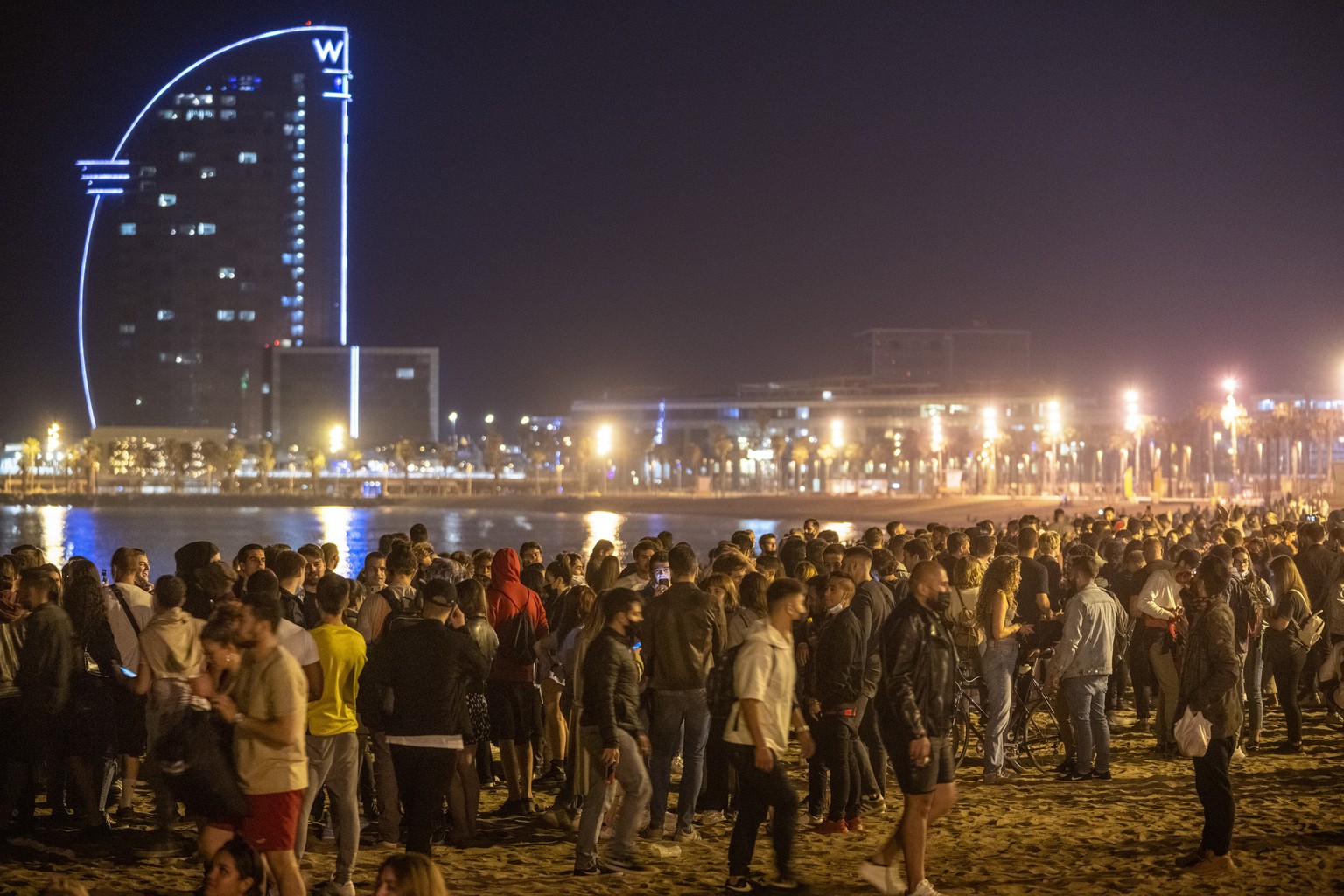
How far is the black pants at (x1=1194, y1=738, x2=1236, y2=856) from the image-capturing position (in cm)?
831

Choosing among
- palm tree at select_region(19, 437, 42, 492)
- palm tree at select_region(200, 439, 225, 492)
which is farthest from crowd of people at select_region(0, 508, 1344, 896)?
palm tree at select_region(200, 439, 225, 492)

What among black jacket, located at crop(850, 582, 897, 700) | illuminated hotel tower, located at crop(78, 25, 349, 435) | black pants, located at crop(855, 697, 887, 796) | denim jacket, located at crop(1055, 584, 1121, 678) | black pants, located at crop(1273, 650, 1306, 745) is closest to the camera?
black jacket, located at crop(850, 582, 897, 700)

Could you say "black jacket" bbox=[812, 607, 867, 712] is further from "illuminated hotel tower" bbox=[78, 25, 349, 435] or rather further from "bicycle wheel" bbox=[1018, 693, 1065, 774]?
"illuminated hotel tower" bbox=[78, 25, 349, 435]

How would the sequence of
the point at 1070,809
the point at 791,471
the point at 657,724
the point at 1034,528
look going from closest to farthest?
the point at 657,724, the point at 1070,809, the point at 1034,528, the point at 791,471

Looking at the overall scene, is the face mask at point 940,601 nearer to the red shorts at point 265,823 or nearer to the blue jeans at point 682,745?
the blue jeans at point 682,745

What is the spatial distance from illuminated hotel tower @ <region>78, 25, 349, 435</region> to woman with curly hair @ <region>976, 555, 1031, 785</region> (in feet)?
534

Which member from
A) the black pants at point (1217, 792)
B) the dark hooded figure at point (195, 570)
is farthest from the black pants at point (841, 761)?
the dark hooded figure at point (195, 570)

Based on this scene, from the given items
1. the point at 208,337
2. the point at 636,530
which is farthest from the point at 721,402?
the point at 636,530

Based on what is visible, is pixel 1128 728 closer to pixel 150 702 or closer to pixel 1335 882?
pixel 1335 882

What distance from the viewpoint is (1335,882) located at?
816cm

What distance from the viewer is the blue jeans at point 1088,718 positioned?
10.9 metres

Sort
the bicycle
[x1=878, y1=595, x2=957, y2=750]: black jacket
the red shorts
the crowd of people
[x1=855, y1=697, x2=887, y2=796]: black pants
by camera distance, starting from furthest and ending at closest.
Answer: the bicycle
[x1=855, y1=697, x2=887, y2=796]: black pants
[x1=878, y1=595, x2=957, y2=750]: black jacket
the crowd of people
the red shorts

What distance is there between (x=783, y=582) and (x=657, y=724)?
1.54 metres

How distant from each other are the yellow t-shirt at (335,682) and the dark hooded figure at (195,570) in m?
2.30
